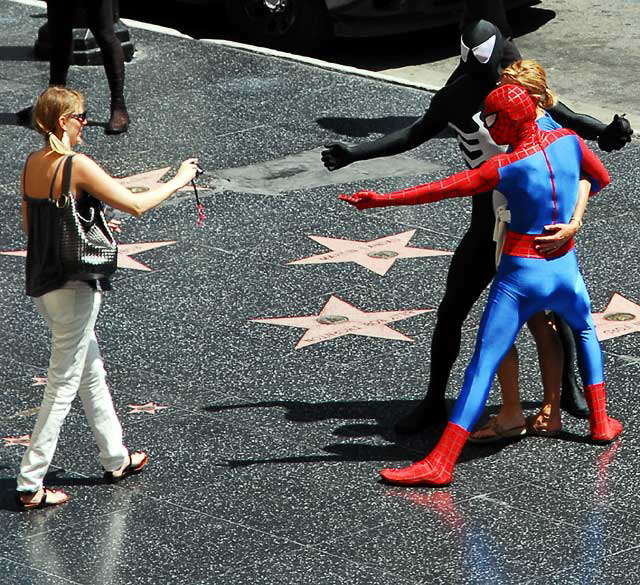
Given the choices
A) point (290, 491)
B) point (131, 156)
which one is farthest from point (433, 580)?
point (131, 156)

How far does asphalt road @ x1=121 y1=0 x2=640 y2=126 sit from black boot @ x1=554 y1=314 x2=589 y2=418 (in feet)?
16.3

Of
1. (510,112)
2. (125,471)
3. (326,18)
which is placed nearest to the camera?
(510,112)

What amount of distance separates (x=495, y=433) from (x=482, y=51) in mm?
1519

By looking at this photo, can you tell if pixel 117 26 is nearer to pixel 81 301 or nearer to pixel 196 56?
pixel 196 56

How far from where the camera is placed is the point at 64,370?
5.88 metres

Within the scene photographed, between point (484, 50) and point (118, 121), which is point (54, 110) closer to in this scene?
point (484, 50)

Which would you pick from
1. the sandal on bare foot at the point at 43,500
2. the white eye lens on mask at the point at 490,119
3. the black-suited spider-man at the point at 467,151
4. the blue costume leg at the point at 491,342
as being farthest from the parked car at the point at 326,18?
the sandal on bare foot at the point at 43,500

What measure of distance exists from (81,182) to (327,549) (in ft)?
5.13

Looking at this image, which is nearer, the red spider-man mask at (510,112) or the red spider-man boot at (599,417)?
the red spider-man mask at (510,112)

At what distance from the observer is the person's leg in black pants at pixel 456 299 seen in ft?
21.0

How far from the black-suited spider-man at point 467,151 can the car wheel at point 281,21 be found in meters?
6.77

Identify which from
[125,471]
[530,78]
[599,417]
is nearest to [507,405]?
[599,417]

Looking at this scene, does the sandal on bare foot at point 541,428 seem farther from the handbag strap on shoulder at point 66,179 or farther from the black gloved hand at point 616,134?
the handbag strap on shoulder at point 66,179

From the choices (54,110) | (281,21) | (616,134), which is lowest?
(281,21)
